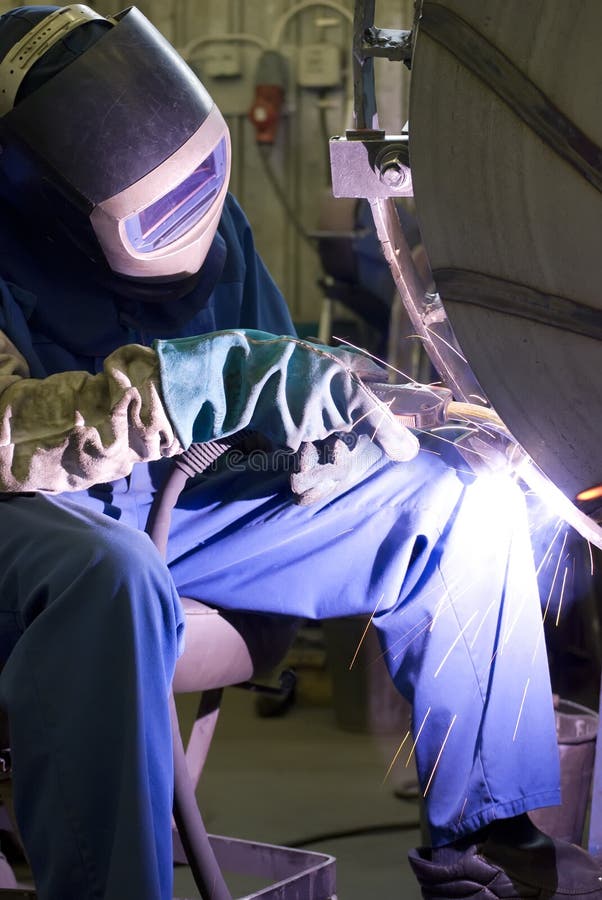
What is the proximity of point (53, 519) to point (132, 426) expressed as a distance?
0.14m

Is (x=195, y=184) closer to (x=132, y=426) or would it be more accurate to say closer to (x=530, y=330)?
(x=132, y=426)

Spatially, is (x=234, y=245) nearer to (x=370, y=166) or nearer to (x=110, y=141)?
(x=110, y=141)

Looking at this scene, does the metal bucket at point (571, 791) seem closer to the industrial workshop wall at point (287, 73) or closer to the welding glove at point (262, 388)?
the welding glove at point (262, 388)

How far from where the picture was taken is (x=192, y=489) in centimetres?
146

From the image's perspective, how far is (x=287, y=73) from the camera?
3900 millimetres

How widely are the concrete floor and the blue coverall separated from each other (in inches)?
16.8

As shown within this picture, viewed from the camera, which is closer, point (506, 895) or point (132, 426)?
point (132, 426)

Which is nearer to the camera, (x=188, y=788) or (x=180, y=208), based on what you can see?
(x=188, y=788)

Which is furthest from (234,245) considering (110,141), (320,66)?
(320,66)

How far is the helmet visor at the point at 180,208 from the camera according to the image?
139 cm

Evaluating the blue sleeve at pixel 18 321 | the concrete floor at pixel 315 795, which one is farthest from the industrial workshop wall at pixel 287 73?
the blue sleeve at pixel 18 321

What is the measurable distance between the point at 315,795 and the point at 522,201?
4.98 feet

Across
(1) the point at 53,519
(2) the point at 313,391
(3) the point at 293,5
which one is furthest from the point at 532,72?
(3) the point at 293,5

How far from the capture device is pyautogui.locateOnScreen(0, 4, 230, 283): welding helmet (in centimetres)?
134
